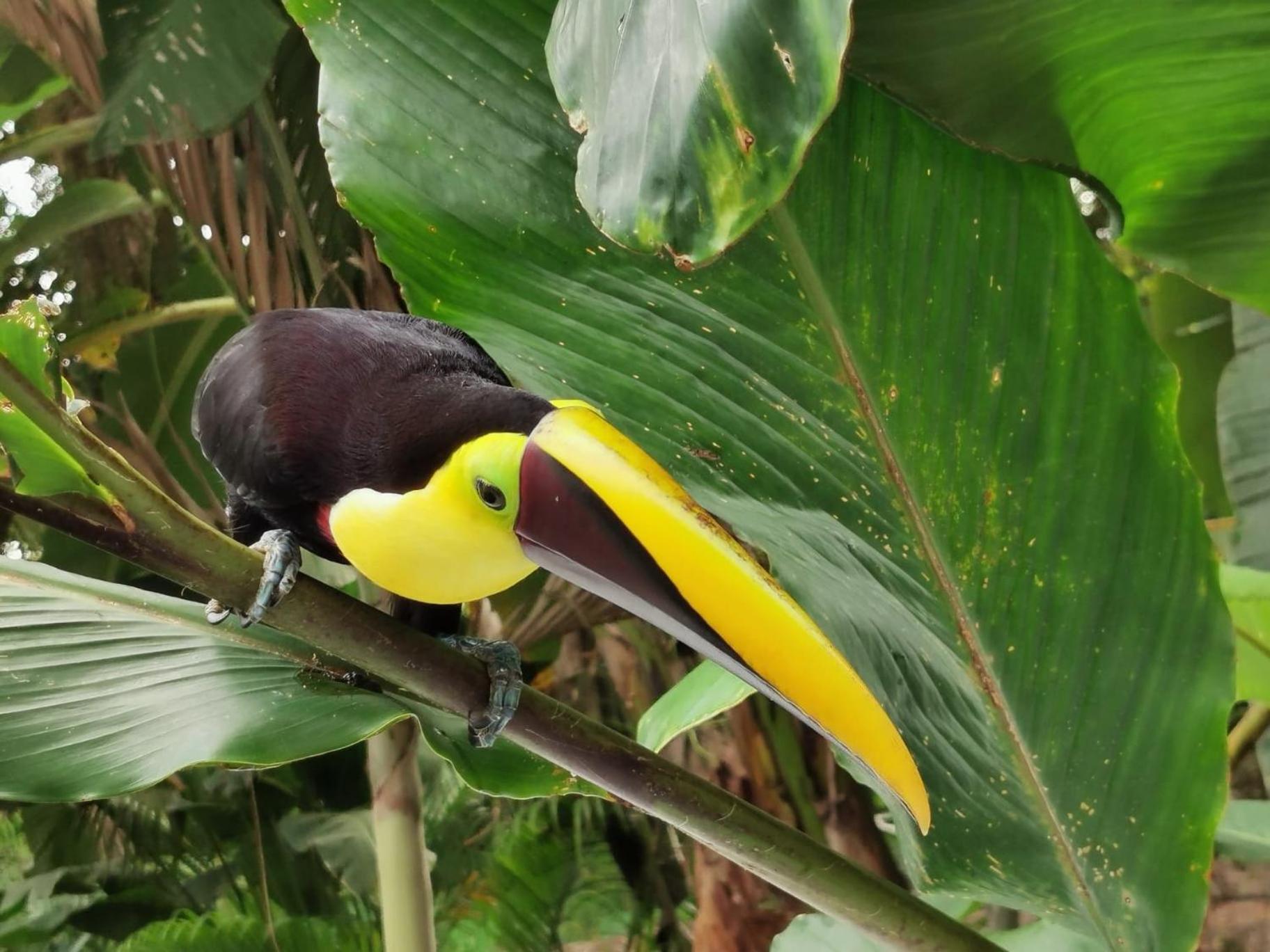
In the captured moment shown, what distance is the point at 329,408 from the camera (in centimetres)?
53

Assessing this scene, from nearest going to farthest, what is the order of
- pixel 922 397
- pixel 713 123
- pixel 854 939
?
pixel 713 123 < pixel 922 397 < pixel 854 939

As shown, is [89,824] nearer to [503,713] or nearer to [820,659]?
[503,713]

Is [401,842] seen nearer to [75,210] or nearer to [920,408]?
[920,408]

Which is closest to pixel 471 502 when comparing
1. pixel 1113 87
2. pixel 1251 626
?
pixel 1113 87

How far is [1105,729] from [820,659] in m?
0.26

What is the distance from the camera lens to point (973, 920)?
1.15 m

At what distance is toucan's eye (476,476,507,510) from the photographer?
1.42 feet

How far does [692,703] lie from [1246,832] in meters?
0.37

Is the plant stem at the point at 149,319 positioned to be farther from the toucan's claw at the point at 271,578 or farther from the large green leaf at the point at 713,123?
the large green leaf at the point at 713,123

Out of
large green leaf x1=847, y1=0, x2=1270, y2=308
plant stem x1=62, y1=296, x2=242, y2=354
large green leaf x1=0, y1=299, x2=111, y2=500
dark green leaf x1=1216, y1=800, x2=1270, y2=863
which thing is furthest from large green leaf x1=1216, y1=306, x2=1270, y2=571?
plant stem x1=62, y1=296, x2=242, y2=354

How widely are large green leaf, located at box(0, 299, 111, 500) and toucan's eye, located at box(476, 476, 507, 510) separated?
15 centimetres

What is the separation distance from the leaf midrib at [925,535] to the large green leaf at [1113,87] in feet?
0.29

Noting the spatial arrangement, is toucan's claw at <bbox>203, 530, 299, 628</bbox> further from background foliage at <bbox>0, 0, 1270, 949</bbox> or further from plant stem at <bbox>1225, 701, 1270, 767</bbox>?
plant stem at <bbox>1225, 701, 1270, 767</bbox>

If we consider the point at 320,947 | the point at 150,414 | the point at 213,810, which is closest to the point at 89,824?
the point at 213,810
